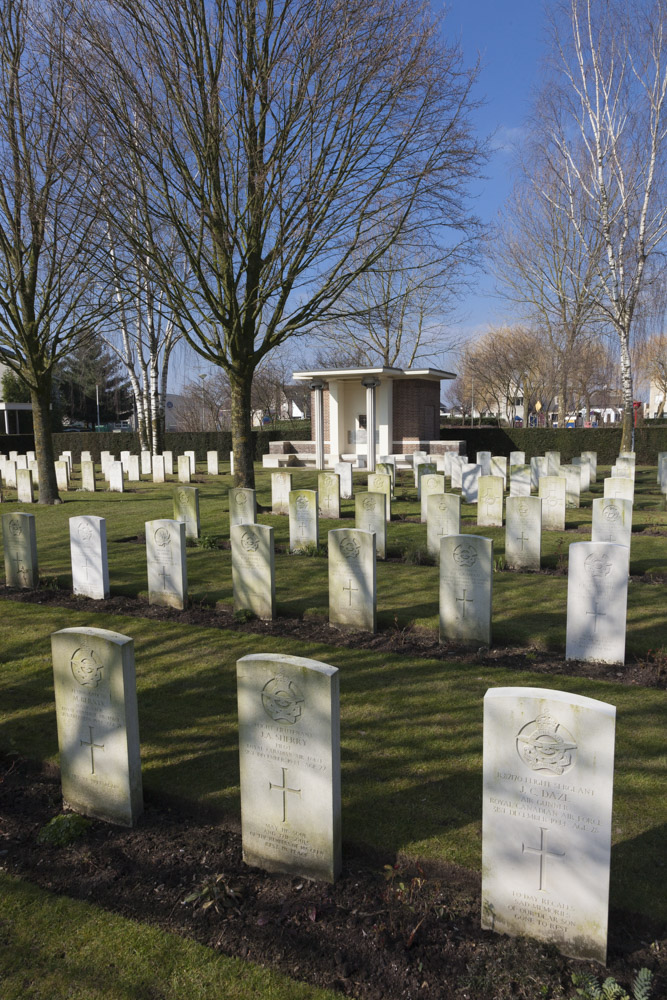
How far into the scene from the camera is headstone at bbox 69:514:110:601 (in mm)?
8409

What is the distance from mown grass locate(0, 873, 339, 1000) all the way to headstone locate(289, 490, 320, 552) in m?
7.78

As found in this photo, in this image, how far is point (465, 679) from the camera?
5.90m

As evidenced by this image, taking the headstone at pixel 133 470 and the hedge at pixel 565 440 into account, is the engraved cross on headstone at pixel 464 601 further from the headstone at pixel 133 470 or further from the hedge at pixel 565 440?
the hedge at pixel 565 440

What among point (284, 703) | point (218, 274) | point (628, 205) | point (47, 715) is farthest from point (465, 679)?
point (628, 205)

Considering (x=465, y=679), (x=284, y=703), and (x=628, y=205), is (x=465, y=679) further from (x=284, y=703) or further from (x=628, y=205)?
(x=628, y=205)

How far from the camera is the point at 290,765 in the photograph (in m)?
3.51

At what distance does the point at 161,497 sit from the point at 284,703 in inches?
614

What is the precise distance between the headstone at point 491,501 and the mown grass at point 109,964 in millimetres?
10758

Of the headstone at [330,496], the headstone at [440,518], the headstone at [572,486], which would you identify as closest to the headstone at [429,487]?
the headstone at [330,496]

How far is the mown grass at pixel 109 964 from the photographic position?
280 centimetres

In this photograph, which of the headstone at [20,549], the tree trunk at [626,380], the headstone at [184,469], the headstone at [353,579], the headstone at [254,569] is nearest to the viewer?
the headstone at [353,579]

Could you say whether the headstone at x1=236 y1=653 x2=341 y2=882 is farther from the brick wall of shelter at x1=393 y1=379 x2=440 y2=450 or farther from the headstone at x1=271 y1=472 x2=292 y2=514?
the brick wall of shelter at x1=393 y1=379 x2=440 y2=450

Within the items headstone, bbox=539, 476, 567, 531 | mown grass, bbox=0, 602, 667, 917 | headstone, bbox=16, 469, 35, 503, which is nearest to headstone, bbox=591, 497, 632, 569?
headstone, bbox=539, 476, 567, 531

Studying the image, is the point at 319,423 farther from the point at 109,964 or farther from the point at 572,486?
the point at 109,964
